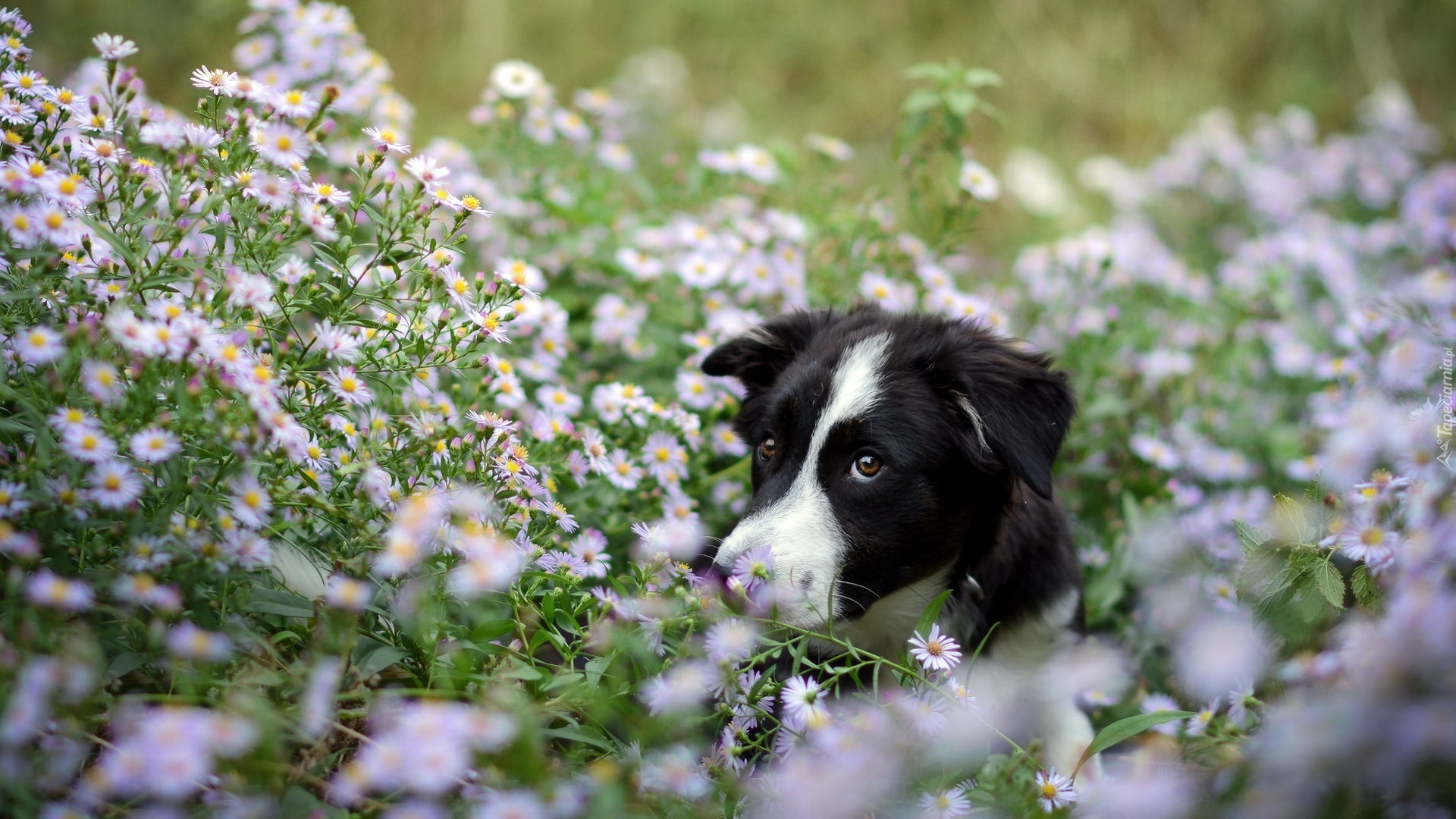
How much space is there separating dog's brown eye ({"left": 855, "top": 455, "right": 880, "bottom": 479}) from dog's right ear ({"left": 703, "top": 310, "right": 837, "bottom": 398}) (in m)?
0.42

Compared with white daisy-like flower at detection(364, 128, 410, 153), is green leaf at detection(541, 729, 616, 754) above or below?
below

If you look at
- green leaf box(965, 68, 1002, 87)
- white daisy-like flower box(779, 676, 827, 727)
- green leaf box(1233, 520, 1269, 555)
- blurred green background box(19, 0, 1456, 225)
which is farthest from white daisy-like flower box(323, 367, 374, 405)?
blurred green background box(19, 0, 1456, 225)

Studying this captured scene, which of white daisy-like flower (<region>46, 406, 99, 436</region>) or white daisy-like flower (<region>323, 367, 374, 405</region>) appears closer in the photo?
white daisy-like flower (<region>46, 406, 99, 436</region>)

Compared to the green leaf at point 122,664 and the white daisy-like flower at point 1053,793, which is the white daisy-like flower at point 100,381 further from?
the white daisy-like flower at point 1053,793

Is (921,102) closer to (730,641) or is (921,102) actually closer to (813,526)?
(813,526)

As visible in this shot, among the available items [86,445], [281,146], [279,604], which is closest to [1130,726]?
[279,604]

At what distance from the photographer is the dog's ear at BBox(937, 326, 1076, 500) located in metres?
2.12

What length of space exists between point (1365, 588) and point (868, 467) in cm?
98

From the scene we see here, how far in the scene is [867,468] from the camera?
2.26 m

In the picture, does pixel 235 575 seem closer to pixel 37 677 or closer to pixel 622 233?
pixel 37 677

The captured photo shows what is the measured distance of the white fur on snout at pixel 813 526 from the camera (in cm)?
198

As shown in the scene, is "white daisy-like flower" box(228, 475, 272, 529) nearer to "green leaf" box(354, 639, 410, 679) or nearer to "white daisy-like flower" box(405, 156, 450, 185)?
"green leaf" box(354, 639, 410, 679)

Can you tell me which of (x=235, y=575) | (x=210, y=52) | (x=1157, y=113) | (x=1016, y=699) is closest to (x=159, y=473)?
(x=235, y=575)

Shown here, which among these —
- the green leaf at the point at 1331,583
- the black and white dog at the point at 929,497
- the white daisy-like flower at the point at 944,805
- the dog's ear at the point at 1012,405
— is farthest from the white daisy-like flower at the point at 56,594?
the green leaf at the point at 1331,583
